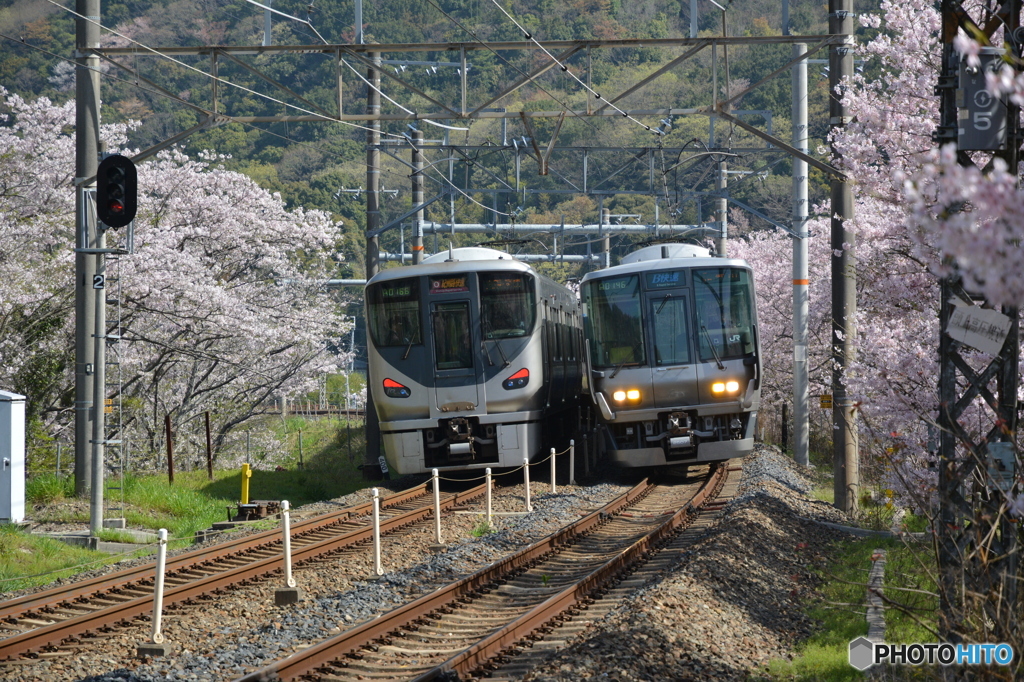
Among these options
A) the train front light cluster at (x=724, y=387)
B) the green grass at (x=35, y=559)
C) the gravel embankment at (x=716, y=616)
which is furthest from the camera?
the train front light cluster at (x=724, y=387)

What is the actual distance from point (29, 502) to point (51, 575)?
475 cm

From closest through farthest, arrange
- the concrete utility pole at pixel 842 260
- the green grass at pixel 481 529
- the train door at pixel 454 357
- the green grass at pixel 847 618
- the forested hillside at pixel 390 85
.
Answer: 1. the green grass at pixel 847 618
2. the green grass at pixel 481 529
3. the concrete utility pole at pixel 842 260
4. the train door at pixel 454 357
5. the forested hillside at pixel 390 85

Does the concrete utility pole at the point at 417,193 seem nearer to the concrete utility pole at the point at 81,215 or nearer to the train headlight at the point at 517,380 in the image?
the train headlight at the point at 517,380

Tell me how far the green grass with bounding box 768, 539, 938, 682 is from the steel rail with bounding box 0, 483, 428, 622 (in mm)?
5390

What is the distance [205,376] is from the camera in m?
24.3

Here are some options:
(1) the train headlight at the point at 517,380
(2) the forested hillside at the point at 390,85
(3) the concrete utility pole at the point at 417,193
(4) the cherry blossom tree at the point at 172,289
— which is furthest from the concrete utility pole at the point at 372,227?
(2) the forested hillside at the point at 390,85

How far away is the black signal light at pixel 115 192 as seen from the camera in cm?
1261

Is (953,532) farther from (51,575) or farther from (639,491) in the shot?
(639,491)

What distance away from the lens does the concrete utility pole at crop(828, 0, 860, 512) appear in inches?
529

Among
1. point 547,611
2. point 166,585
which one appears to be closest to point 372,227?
point 166,585

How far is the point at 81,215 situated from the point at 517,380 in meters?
6.65

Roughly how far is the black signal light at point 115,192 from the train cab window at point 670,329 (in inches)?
303

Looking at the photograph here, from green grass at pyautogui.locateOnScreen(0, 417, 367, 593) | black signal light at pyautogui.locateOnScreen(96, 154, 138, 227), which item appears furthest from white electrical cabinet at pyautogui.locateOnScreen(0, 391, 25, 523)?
black signal light at pyautogui.locateOnScreen(96, 154, 138, 227)

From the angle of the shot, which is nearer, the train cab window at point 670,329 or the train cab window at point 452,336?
the train cab window at point 670,329
